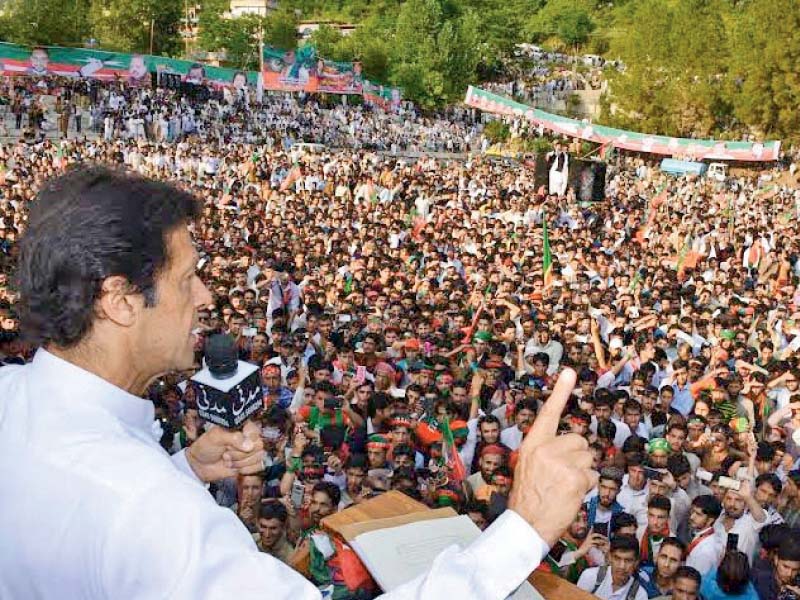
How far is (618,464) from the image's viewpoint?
4.77 meters

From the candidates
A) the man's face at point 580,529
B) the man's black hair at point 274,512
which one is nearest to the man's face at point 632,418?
the man's face at point 580,529

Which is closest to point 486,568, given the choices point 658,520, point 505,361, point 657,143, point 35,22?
point 658,520

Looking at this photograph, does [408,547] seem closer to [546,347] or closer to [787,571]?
[787,571]

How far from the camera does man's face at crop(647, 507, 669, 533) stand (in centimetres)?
393

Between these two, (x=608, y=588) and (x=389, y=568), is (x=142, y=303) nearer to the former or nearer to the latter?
(x=389, y=568)

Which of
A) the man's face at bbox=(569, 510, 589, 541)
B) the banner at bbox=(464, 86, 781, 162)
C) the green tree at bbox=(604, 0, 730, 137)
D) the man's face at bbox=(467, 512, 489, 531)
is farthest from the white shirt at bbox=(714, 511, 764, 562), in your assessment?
the green tree at bbox=(604, 0, 730, 137)

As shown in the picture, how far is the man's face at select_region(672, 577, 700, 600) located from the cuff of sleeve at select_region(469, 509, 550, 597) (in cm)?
261

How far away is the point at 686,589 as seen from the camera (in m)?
3.20

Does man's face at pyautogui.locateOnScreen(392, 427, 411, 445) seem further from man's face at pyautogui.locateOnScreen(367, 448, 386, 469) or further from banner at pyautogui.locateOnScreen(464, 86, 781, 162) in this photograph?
banner at pyautogui.locateOnScreen(464, 86, 781, 162)

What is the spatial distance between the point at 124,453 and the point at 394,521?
2.28ft

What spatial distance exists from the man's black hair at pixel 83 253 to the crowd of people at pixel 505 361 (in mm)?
142

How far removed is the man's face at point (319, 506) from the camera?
374 cm

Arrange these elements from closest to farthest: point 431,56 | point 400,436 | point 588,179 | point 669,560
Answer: point 669,560
point 400,436
point 588,179
point 431,56

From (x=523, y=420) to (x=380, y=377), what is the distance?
1.24 meters
